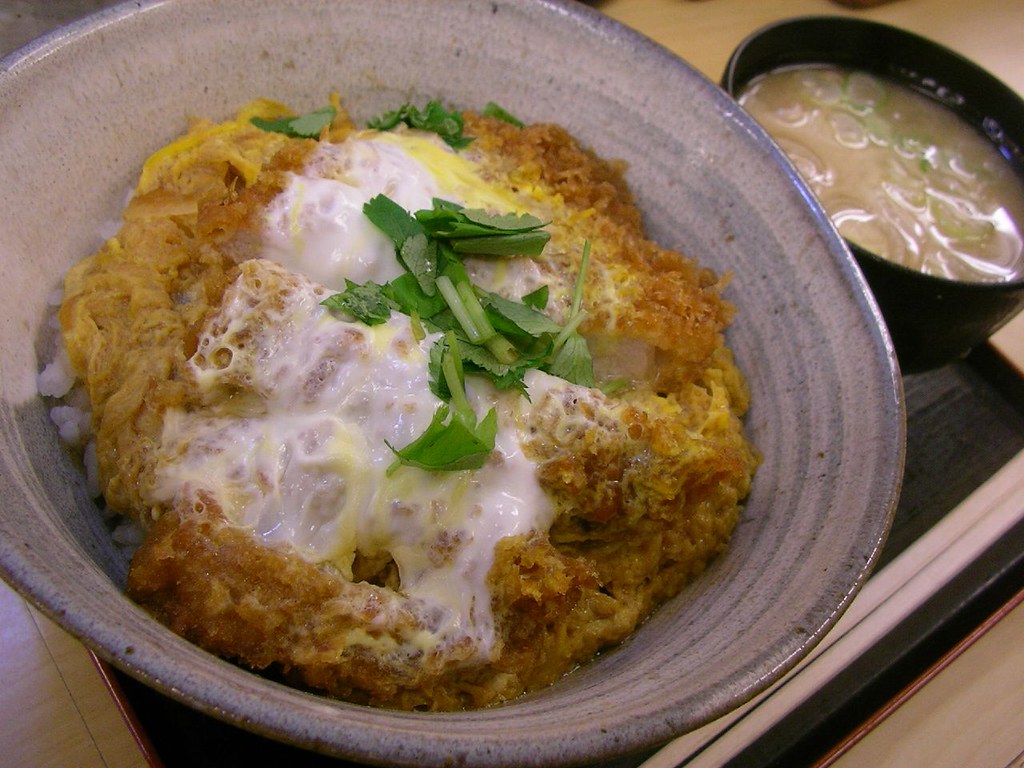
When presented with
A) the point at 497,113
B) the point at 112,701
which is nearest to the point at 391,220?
the point at 497,113

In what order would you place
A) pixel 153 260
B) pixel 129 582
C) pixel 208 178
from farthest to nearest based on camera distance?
pixel 208 178
pixel 153 260
pixel 129 582

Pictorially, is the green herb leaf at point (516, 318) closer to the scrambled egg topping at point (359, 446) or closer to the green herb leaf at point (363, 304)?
the scrambled egg topping at point (359, 446)

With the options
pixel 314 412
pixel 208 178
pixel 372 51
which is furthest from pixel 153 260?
pixel 372 51

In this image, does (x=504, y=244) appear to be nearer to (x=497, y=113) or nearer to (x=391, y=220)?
(x=391, y=220)

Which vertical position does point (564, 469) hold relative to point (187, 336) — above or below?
above

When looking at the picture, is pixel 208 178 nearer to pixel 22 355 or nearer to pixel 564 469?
pixel 22 355

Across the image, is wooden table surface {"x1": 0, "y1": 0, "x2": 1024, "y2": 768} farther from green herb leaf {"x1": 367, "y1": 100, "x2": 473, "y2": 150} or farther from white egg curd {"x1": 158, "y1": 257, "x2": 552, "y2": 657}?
green herb leaf {"x1": 367, "y1": 100, "x2": 473, "y2": 150}
